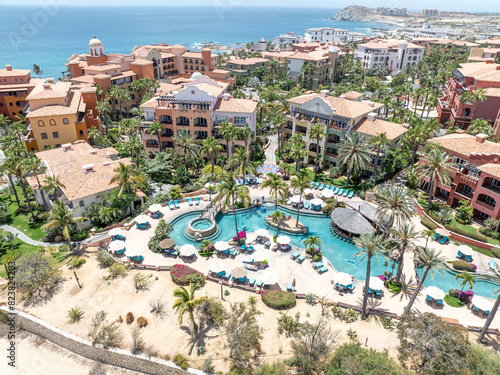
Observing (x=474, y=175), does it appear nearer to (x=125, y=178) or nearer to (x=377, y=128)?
(x=377, y=128)

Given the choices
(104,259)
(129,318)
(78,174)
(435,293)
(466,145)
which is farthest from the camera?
(466,145)

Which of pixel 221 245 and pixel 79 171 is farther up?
pixel 79 171

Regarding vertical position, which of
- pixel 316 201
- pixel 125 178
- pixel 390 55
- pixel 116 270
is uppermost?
pixel 390 55

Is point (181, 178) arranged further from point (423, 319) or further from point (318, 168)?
point (423, 319)

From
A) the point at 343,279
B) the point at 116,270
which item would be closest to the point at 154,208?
the point at 116,270

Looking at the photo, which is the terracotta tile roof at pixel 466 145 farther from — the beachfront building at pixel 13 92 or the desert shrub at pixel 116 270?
the beachfront building at pixel 13 92

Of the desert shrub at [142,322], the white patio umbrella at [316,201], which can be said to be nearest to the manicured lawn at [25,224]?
the desert shrub at [142,322]

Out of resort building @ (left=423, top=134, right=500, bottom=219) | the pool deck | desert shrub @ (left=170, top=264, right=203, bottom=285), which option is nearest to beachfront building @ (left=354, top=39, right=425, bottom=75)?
resort building @ (left=423, top=134, right=500, bottom=219)

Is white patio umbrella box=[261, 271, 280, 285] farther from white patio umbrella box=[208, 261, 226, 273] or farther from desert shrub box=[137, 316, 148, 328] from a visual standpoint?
desert shrub box=[137, 316, 148, 328]
